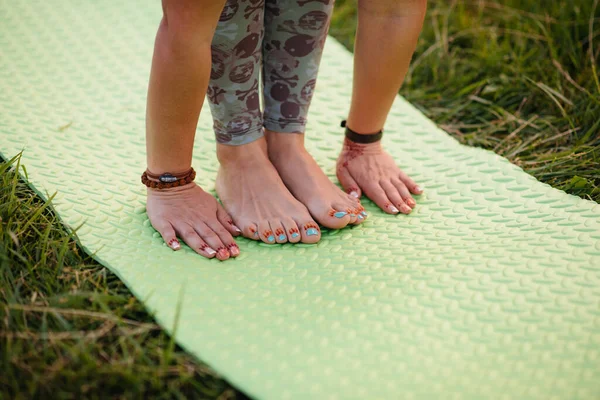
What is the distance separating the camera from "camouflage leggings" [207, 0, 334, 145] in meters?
1.21

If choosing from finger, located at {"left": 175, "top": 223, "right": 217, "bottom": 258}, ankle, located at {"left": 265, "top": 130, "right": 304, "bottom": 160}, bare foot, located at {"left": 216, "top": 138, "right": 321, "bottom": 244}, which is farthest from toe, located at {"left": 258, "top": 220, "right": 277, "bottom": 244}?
ankle, located at {"left": 265, "top": 130, "right": 304, "bottom": 160}

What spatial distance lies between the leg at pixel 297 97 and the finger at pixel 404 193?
0.13m

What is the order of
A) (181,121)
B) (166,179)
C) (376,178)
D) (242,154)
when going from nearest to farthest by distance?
(181,121), (166,179), (242,154), (376,178)

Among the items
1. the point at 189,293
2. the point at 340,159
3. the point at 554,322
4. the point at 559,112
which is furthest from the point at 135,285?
the point at 559,112

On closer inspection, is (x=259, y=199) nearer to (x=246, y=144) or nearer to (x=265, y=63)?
(x=246, y=144)

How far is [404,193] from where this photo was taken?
144 cm

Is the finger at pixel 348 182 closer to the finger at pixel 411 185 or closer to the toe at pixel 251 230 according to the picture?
the finger at pixel 411 185

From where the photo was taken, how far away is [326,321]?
108 centimetres

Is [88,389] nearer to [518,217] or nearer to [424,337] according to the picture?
[424,337]

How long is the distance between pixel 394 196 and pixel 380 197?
0.11 feet

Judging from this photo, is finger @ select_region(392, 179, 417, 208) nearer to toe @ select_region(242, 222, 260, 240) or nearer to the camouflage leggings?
the camouflage leggings

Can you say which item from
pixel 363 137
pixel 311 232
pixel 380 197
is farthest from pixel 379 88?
pixel 311 232

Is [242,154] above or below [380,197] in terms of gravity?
above

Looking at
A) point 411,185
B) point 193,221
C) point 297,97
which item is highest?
point 297,97
